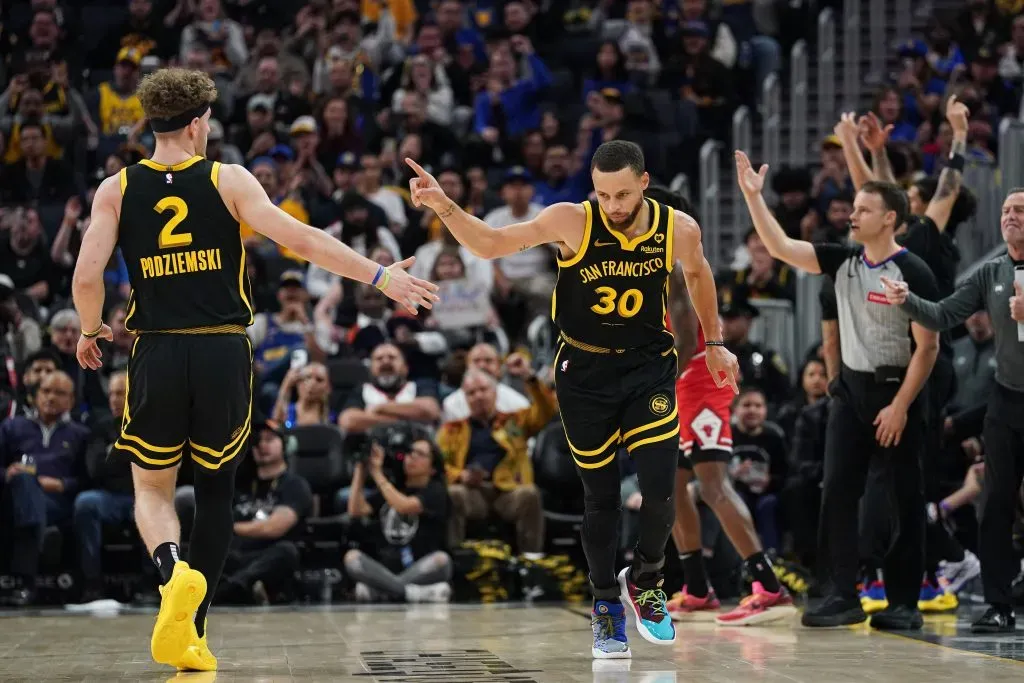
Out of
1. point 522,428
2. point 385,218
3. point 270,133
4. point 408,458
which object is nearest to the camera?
point 408,458

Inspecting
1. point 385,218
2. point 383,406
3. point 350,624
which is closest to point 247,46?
point 385,218

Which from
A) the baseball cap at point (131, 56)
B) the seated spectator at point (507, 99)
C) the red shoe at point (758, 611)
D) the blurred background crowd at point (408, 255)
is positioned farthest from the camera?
the seated spectator at point (507, 99)

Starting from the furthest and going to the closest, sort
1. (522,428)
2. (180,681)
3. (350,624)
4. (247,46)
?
(247,46) → (522,428) → (350,624) → (180,681)

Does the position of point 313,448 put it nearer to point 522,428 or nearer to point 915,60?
point 522,428

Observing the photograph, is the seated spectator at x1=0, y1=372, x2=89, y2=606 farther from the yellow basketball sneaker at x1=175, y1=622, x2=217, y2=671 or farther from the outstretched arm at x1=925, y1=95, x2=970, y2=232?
the outstretched arm at x1=925, y1=95, x2=970, y2=232

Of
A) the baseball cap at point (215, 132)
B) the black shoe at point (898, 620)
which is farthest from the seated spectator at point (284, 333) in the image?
the black shoe at point (898, 620)

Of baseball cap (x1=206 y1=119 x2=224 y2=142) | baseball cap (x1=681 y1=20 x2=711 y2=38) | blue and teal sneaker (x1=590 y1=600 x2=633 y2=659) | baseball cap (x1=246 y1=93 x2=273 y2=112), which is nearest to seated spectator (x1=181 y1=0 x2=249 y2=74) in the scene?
baseball cap (x1=246 y1=93 x2=273 y2=112)

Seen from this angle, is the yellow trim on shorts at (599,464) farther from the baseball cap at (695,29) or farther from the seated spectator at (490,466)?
the baseball cap at (695,29)

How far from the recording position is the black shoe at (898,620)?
7.16 metres

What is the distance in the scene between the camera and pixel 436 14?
658 inches

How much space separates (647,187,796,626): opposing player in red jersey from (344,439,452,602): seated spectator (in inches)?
99.9

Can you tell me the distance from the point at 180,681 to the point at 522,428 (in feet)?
18.6

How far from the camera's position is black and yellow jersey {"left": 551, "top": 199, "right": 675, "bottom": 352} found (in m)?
5.88

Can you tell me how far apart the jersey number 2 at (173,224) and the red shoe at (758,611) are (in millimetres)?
3528
